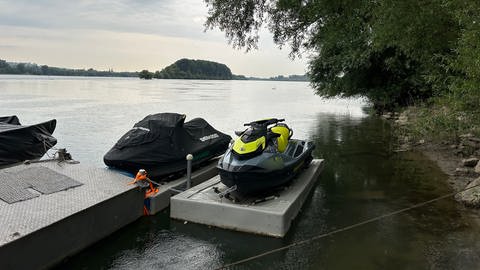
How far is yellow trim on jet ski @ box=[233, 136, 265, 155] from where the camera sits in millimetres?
5982

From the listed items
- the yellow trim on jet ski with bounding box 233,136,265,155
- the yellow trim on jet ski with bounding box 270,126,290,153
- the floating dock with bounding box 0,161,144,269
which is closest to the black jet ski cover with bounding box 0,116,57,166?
the floating dock with bounding box 0,161,144,269

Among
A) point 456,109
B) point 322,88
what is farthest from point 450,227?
point 322,88

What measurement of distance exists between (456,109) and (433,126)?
131 cm

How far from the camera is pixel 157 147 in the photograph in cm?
685

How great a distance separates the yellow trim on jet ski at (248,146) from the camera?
5.98 m

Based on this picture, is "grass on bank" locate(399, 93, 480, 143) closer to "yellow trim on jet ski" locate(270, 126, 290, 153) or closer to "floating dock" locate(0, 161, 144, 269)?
"yellow trim on jet ski" locate(270, 126, 290, 153)

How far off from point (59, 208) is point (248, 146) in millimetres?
2650

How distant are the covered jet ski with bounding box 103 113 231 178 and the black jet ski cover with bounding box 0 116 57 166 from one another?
6.78 ft

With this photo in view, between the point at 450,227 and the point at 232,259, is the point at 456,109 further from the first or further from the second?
the point at 232,259

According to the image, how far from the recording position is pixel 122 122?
1833cm

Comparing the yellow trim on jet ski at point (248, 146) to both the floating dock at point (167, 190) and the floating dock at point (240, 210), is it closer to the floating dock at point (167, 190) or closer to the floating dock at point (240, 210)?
the floating dock at point (240, 210)

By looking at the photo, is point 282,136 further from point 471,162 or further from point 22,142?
point 22,142

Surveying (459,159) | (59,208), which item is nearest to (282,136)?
(59,208)

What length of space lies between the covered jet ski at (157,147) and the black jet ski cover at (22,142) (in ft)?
6.78
